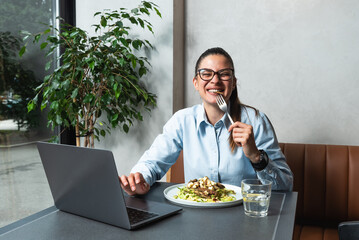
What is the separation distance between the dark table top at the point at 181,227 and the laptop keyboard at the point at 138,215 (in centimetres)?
3

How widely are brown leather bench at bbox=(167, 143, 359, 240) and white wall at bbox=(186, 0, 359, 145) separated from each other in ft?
1.16

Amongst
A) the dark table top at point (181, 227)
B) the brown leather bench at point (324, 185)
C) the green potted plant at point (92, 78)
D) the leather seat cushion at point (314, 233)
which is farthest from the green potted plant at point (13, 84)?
the leather seat cushion at point (314, 233)

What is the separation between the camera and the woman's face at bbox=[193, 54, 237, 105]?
59.6 inches

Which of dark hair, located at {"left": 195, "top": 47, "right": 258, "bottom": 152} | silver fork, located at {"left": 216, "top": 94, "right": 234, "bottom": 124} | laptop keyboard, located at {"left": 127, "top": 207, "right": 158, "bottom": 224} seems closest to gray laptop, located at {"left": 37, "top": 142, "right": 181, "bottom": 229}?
laptop keyboard, located at {"left": 127, "top": 207, "right": 158, "bottom": 224}

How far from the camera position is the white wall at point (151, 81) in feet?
8.22

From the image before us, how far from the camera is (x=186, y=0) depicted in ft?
8.60

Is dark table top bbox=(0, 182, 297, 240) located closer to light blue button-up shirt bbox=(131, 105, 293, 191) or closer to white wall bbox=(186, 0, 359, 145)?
light blue button-up shirt bbox=(131, 105, 293, 191)

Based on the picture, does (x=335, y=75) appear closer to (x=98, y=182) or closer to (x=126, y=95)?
(x=126, y=95)

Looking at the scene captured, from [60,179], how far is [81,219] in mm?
130

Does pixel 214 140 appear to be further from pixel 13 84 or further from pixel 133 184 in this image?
pixel 13 84

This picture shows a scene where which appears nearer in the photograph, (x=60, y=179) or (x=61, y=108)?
(x=60, y=179)

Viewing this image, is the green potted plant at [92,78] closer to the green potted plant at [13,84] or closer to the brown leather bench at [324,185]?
the green potted plant at [13,84]

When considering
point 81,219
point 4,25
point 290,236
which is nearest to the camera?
Answer: point 290,236

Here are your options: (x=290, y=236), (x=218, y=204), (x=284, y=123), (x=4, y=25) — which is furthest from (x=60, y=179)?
(x=284, y=123)
